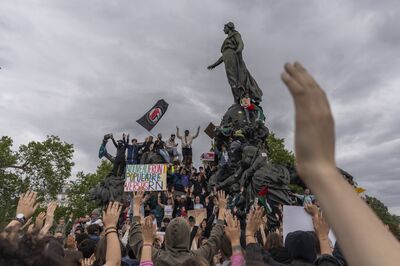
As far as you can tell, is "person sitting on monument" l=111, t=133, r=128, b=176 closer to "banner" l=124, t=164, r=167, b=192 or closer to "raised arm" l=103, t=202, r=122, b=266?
"banner" l=124, t=164, r=167, b=192

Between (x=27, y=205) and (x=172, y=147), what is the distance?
50.2 feet

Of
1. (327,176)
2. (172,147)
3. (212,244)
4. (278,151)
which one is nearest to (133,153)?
(172,147)

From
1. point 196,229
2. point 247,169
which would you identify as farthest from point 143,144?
point 196,229

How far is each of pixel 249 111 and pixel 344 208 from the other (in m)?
14.9

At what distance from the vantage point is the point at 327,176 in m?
1.02

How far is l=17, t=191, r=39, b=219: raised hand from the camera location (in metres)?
3.25

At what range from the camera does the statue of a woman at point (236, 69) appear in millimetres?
16375

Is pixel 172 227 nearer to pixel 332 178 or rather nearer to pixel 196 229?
pixel 196 229

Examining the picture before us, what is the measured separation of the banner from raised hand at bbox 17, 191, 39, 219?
1091 centimetres

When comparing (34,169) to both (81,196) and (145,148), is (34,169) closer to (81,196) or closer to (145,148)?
(81,196)

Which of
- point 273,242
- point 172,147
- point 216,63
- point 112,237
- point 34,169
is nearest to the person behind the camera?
point 112,237

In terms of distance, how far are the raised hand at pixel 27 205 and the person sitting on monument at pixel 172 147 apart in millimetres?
14731

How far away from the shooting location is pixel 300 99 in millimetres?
1020

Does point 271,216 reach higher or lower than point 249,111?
lower
